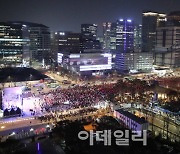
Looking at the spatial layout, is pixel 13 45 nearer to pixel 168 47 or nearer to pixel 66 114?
pixel 168 47

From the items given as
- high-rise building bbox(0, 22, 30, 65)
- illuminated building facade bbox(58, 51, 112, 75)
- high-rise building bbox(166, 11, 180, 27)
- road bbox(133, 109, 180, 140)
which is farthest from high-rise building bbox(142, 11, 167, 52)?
road bbox(133, 109, 180, 140)

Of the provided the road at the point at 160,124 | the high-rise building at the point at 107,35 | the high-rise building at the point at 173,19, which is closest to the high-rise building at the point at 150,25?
the high-rise building at the point at 173,19

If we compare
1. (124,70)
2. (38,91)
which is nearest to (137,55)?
(124,70)

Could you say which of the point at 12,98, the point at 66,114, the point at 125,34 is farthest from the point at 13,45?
the point at 66,114

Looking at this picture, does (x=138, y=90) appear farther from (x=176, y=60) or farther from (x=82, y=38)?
(x=82, y=38)

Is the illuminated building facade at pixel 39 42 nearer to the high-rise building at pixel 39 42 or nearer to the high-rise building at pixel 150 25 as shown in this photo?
the high-rise building at pixel 39 42

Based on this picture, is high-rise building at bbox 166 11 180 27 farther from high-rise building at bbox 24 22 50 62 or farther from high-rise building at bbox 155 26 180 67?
high-rise building at bbox 24 22 50 62
